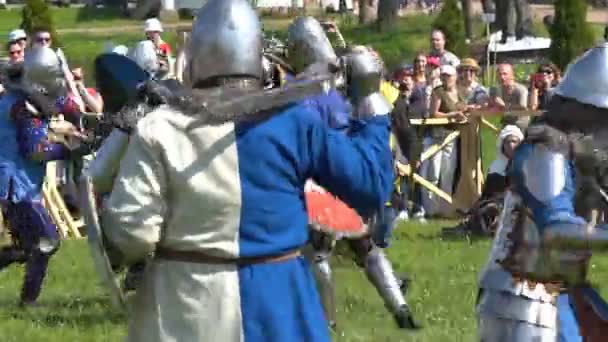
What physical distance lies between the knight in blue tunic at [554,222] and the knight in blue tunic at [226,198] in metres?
0.50

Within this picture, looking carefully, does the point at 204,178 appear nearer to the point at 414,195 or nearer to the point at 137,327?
the point at 137,327

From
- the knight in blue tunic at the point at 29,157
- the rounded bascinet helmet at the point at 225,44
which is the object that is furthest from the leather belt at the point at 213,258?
the knight in blue tunic at the point at 29,157

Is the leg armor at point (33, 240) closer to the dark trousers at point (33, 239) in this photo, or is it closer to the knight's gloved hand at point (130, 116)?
the dark trousers at point (33, 239)

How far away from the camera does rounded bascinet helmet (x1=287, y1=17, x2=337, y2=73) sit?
6.68 metres

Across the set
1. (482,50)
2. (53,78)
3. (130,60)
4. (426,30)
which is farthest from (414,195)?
(426,30)

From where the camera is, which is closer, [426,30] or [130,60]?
[130,60]

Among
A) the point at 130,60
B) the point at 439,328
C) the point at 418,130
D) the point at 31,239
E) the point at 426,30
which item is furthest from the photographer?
the point at 426,30

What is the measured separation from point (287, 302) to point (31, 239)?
476cm

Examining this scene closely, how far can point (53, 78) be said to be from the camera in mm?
9188

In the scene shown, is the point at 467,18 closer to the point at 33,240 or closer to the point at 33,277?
the point at 33,240

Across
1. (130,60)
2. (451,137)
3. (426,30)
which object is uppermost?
(130,60)

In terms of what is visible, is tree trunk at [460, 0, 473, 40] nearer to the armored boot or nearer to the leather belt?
the armored boot

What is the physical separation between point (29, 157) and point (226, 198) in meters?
4.45

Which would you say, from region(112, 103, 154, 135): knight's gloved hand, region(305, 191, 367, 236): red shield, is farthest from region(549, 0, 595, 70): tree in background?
region(112, 103, 154, 135): knight's gloved hand
